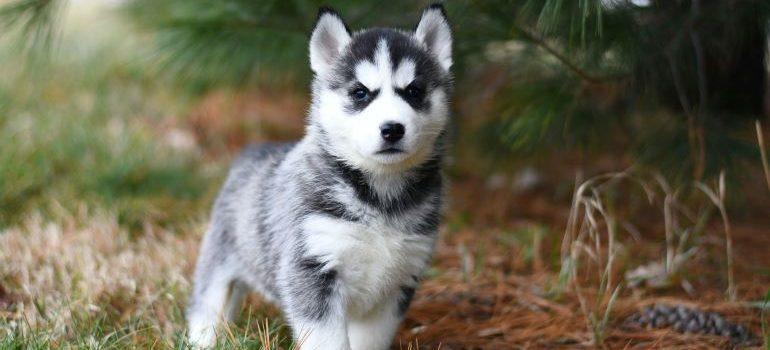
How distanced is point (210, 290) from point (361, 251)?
0.85 metres

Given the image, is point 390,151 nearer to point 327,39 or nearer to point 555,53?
point 327,39

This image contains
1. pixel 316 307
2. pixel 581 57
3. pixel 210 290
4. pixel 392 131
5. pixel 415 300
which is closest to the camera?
pixel 392 131

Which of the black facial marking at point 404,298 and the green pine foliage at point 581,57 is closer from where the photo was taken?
the black facial marking at point 404,298

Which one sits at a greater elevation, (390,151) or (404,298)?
(390,151)

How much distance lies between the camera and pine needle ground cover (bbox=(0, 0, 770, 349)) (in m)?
3.35

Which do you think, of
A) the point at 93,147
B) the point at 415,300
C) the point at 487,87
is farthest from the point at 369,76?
the point at 93,147

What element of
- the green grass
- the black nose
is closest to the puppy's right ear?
the black nose

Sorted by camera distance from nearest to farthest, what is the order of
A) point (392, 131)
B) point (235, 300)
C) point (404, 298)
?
1. point (392, 131)
2. point (404, 298)
3. point (235, 300)

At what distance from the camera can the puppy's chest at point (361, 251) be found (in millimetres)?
2857

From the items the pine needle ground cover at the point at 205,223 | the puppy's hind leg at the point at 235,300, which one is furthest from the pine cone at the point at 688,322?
the puppy's hind leg at the point at 235,300

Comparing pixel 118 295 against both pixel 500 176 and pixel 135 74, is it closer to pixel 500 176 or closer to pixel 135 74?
pixel 500 176

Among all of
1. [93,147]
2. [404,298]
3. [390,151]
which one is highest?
[390,151]

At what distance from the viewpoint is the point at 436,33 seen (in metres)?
3.12

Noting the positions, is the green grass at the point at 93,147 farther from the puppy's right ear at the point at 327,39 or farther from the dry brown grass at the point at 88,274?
the puppy's right ear at the point at 327,39
